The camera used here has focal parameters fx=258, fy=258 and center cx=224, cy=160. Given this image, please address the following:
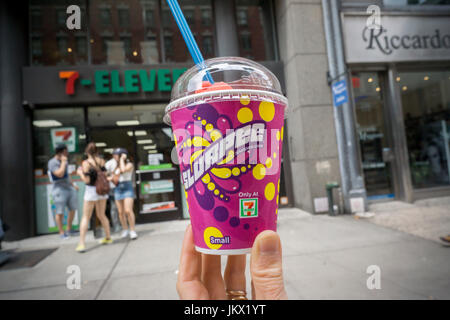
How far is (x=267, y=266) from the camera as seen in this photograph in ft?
2.80

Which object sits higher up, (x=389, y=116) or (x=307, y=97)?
(x=307, y=97)

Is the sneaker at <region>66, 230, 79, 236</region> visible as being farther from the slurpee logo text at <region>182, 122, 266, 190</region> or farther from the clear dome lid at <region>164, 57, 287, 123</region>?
the slurpee logo text at <region>182, 122, 266, 190</region>

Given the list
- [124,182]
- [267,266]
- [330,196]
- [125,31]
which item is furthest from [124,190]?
[267,266]

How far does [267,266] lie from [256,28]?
6789 millimetres

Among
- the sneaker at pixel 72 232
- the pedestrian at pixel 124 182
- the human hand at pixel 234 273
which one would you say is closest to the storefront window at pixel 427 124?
the pedestrian at pixel 124 182

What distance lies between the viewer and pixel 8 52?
214 inches

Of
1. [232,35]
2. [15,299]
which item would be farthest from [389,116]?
[15,299]

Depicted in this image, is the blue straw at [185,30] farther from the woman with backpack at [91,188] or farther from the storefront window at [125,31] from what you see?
the storefront window at [125,31]

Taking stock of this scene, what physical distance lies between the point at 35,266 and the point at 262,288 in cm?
418

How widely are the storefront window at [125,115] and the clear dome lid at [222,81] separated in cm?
497

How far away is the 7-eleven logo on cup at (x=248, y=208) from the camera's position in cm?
87

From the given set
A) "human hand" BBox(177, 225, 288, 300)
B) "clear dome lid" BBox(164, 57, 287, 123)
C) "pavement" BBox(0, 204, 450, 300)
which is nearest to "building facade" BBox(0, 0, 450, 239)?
"pavement" BBox(0, 204, 450, 300)
